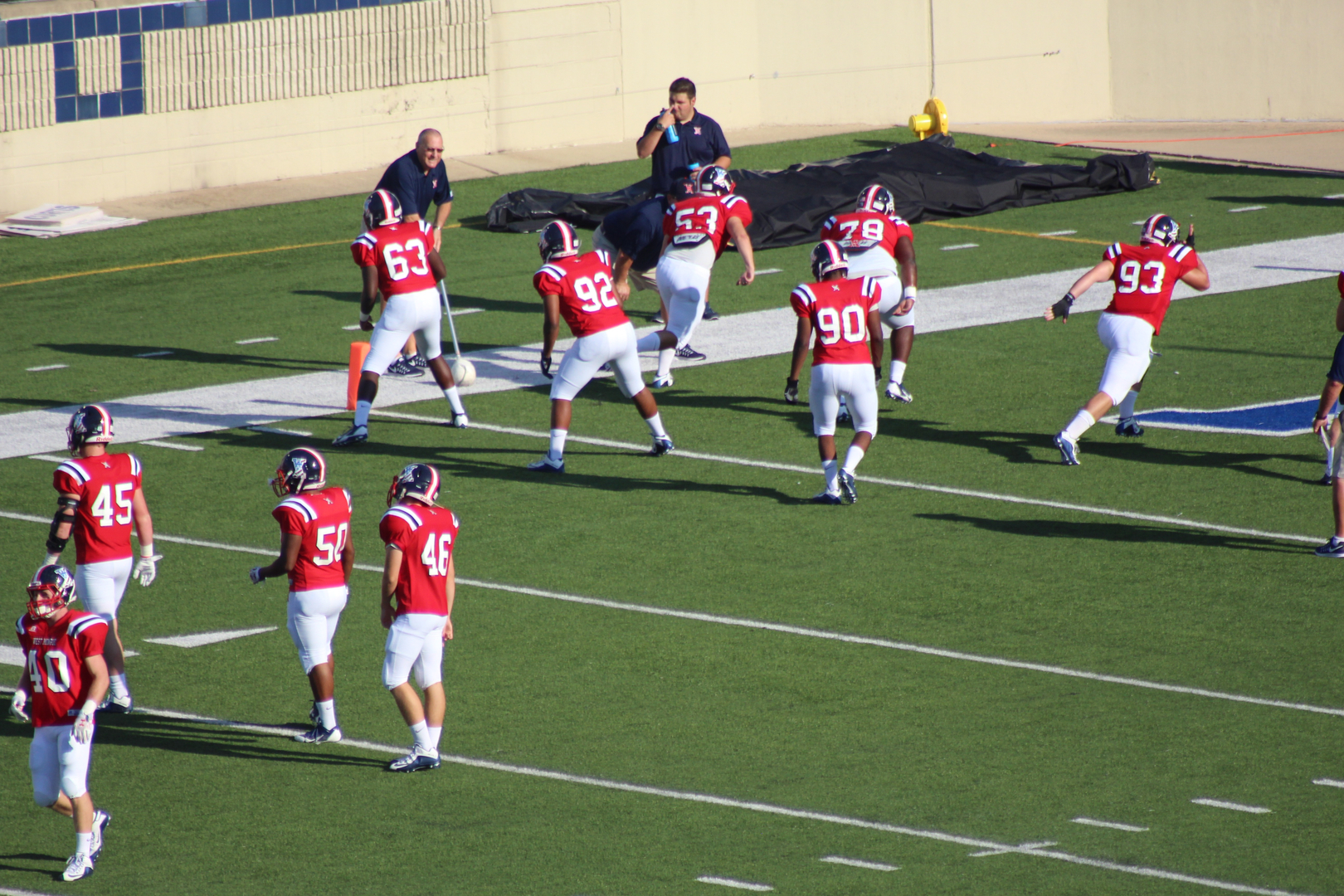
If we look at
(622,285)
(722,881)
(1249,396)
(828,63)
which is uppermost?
(828,63)

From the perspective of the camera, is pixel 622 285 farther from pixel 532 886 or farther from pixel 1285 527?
pixel 532 886

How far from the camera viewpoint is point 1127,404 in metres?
14.0

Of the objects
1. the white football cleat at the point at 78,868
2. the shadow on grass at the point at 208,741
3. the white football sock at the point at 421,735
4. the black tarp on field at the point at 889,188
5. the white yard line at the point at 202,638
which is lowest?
the white football cleat at the point at 78,868

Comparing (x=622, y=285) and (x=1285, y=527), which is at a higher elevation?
(x=622, y=285)

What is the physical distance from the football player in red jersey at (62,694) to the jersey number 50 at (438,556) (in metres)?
1.49

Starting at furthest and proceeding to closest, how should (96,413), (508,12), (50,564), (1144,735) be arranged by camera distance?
1. (508,12)
2. (96,413)
3. (1144,735)
4. (50,564)

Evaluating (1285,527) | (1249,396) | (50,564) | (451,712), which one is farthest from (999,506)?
(50,564)

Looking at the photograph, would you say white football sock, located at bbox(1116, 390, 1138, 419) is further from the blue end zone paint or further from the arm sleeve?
the arm sleeve

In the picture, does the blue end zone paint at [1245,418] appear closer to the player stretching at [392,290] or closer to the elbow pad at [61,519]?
the player stretching at [392,290]

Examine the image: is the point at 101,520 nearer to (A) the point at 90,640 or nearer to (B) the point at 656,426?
(A) the point at 90,640

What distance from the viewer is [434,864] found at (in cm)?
765

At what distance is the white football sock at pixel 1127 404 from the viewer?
1398 centimetres

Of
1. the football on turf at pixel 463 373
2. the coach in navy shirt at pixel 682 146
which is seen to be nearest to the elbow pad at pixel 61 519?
the football on turf at pixel 463 373

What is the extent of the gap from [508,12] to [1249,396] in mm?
15080
